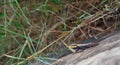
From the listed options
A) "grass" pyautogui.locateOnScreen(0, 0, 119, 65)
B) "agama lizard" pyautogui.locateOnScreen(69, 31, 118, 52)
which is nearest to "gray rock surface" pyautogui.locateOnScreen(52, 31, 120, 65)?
"agama lizard" pyautogui.locateOnScreen(69, 31, 118, 52)

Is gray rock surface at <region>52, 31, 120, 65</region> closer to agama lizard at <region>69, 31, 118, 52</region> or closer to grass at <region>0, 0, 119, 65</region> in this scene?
agama lizard at <region>69, 31, 118, 52</region>

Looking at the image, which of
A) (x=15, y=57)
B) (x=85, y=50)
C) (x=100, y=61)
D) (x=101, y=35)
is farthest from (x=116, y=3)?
(x=15, y=57)

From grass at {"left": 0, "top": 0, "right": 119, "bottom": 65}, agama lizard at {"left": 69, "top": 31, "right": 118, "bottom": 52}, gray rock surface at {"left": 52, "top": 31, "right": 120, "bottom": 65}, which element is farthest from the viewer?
grass at {"left": 0, "top": 0, "right": 119, "bottom": 65}

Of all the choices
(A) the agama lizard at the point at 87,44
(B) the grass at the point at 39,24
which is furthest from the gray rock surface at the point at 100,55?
(B) the grass at the point at 39,24

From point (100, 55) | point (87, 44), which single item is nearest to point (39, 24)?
point (87, 44)

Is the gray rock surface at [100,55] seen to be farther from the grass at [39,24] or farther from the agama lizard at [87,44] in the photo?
the grass at [39,24]

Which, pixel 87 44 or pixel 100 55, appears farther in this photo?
pixel 87 44

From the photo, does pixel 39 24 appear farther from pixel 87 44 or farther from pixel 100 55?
pixel 100 55

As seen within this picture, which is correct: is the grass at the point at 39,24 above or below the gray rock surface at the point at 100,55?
above

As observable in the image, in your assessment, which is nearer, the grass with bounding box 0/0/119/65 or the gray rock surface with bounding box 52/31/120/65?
the gray rock surface with bounding box 52/31/120/65
